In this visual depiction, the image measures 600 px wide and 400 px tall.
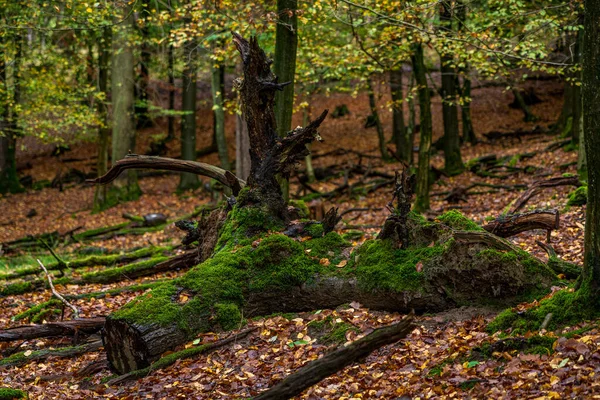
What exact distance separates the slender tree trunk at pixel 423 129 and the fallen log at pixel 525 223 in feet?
19.1

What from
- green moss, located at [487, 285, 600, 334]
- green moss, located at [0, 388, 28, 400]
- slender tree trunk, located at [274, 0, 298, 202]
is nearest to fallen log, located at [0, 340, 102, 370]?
green moss, located at [0, 388, 28, 400]

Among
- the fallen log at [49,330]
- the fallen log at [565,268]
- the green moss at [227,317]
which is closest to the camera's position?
the fallen log at [565,268]

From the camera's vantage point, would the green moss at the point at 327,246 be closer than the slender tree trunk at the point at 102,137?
Yes

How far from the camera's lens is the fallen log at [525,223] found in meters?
→ 7.93

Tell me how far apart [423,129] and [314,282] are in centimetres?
721

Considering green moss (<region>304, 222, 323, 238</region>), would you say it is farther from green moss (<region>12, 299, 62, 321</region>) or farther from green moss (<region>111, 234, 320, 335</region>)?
green moss (<region>12, 299, 62, 321</region>)

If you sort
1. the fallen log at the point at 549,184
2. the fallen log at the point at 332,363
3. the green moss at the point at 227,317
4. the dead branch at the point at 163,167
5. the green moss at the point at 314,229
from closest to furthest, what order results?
the fallen log at the point at 332,363 → the green moss at the point at 227,317 → the green moss at the point at 314,229 → the dead branch at the point at 163,167 → the fallen log at the point at 549,184

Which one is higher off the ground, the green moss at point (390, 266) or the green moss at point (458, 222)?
the green moss at point (458, 222)

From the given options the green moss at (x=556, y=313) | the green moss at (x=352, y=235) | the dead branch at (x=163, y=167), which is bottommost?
the green moss at (x=352, y=235)

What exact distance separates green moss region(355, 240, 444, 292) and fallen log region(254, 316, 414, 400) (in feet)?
7.97

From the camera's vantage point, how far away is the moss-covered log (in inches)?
268

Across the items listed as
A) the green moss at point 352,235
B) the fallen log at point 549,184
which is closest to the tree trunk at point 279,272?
the green moss at point 352,235

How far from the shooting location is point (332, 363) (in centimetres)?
462

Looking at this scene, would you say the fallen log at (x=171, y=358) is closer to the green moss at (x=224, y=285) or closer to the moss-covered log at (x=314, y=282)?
the moss-covered log at (x=314, y=282)
